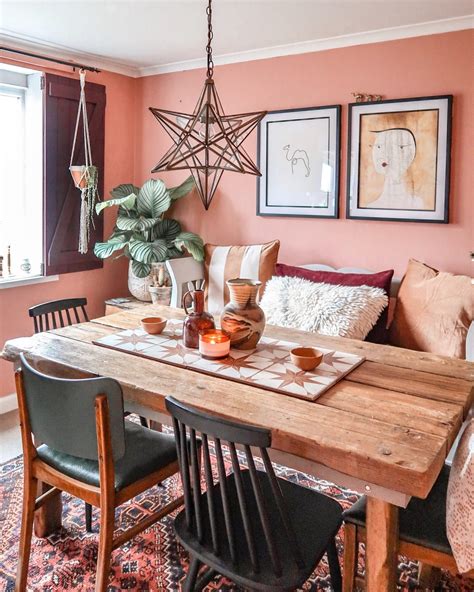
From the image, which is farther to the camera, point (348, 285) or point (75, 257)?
point (75, 257)

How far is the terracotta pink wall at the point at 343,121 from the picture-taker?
304cm

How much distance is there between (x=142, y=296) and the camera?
3.98m

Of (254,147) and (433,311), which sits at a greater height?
(254,147)

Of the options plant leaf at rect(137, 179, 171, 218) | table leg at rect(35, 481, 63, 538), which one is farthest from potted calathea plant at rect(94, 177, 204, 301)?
table leg at rect(35, 481, 63, 538)

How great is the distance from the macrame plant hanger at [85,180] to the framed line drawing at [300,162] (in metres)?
1.18

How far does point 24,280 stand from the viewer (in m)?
3.61

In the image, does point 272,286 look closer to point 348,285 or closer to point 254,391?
point 348,285

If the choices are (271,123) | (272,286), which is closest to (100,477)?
(272,286)

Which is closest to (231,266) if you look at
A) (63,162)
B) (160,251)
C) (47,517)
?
(160,251)

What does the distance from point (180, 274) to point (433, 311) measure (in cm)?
165

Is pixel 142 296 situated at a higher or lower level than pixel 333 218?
lower

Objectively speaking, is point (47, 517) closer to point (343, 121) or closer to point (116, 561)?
point (116, 561)

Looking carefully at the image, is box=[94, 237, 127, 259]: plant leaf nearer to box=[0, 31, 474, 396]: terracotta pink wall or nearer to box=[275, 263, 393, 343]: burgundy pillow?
box=[0, 31, 474, 396]: terracotta pink wall

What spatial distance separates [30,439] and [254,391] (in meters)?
0.78
